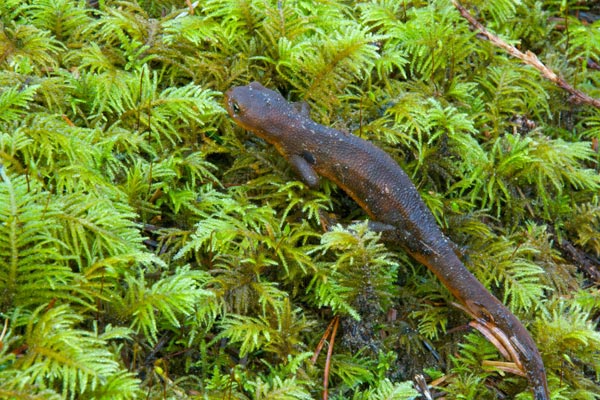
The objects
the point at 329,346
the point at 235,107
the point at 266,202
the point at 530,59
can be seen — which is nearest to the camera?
the point at 329,346

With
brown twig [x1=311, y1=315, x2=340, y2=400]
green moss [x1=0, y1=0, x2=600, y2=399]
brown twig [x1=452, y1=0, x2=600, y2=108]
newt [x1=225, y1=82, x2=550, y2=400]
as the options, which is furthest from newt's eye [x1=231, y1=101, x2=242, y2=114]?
brown twig [x1=452, y1=0, x2=600, y2=108]

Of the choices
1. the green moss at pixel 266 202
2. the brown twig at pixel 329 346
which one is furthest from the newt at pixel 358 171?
the brown twig at pixel 329 346

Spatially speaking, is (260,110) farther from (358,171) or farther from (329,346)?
(329,346)

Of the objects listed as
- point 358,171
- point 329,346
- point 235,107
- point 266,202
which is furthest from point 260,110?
point 329,346

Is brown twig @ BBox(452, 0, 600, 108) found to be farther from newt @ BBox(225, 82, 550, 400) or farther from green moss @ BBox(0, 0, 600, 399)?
newt @ BBox(225, 82, 550, 400)

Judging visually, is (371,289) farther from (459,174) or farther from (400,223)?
(459,174)

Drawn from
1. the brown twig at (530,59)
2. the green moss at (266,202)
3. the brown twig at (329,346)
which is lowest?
the brown twig at (329,346)

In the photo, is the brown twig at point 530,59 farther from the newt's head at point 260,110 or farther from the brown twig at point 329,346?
the brown twig at point 329,346
